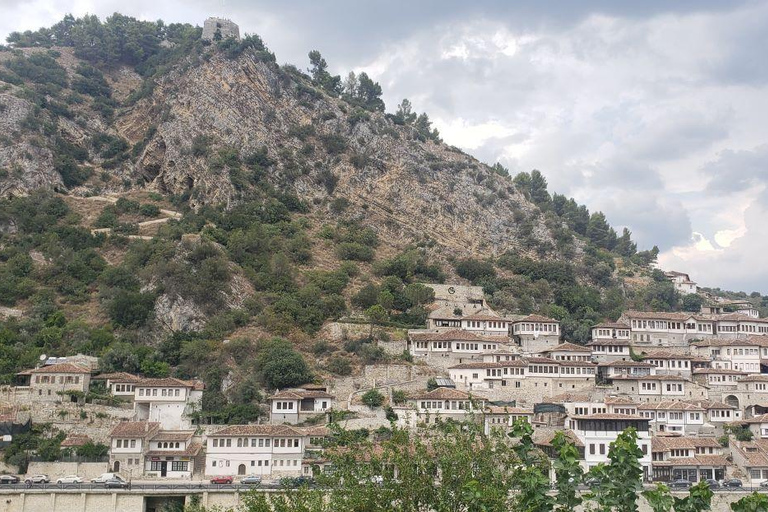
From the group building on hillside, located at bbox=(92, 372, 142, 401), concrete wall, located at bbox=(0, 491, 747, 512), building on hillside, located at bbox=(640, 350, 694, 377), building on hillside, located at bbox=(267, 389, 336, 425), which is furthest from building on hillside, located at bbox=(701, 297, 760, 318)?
building on hillside, located at bbox=(92, 372, 142, 401)

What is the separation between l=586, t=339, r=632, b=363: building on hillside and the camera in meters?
69.4

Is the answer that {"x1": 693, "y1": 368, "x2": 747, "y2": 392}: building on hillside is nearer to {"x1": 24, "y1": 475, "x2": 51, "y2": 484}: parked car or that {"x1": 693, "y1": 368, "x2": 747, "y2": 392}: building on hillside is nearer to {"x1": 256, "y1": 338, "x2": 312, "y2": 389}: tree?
{"x1": 256, "y1": 338, "x2": 312, "y2": 389}: tree

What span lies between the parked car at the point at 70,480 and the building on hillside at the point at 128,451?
2466 mm

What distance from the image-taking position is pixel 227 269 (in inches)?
2945

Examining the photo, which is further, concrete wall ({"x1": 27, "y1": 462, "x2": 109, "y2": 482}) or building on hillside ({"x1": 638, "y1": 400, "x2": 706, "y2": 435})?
building on hillside ({"x1": 638, "y1": 400, "x2": 706, "y2": 435})

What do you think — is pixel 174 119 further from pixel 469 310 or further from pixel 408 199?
pixel 469 310

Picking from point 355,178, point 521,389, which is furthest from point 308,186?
point 521,389

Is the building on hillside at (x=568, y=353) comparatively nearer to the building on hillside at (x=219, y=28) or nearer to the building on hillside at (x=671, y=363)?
the building on hillside at (x=671, y=363)

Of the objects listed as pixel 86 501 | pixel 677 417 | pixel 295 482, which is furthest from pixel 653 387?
pixel 86 501

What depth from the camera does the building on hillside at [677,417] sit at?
193ft

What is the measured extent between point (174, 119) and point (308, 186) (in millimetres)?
20670

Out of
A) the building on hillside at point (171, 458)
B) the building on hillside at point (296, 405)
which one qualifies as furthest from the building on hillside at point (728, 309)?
the building on hillside at point (171, 458)

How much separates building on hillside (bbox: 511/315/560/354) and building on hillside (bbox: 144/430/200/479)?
107ft

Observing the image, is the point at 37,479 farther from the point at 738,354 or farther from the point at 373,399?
the point at 738,354
